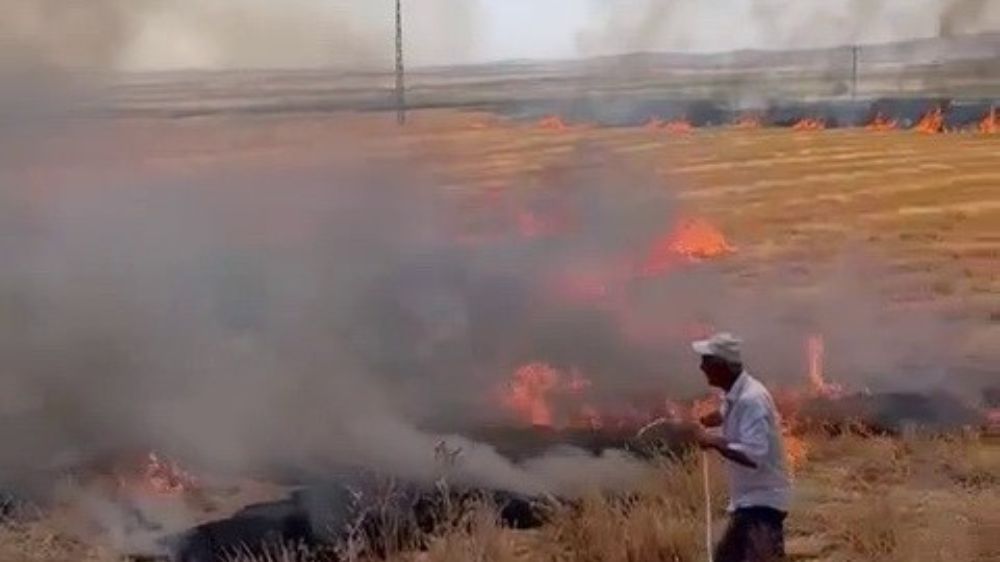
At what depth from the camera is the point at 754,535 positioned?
641cm

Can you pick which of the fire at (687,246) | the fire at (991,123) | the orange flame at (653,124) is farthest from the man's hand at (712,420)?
the fire at (991,123)

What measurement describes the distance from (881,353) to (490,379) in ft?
15.0

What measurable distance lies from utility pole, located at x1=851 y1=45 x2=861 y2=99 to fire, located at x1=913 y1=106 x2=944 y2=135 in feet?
3.10

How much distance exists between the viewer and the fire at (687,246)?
17141 mm

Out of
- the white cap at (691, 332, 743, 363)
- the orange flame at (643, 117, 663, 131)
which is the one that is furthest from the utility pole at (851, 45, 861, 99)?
the white cap at (691, 332, 743, 363)

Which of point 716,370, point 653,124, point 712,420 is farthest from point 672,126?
point 716,370

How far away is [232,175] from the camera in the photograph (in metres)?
17.1

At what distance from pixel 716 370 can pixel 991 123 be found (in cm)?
1335

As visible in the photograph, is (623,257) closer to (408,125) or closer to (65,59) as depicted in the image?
(408,125)

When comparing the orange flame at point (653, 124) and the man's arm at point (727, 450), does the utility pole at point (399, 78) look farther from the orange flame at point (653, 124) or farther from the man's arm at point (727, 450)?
the man's arm at point (727, 450)

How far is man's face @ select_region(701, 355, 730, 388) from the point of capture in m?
6.38

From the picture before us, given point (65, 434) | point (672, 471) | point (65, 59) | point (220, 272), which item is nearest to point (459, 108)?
point (220, 272)

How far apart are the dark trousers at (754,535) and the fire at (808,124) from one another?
12502 millimetres

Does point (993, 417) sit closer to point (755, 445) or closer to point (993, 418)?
point (993, 418)
